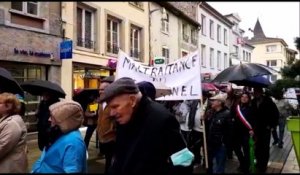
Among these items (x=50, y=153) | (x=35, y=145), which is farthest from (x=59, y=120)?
(x=35, y=145)

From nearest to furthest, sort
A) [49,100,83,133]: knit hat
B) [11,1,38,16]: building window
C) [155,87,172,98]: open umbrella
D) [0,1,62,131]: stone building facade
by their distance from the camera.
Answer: [11,1,38,16]: building window → [49,100,83,133]: knit hat → [155,87,172,98]: open umbrella → [0,1,62,131]: stone building facade

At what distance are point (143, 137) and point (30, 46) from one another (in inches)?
444

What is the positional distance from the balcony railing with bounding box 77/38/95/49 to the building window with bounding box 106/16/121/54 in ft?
3.91

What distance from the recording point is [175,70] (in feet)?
22.5

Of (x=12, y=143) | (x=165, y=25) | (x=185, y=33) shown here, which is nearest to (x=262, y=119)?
(x=12, y=143)

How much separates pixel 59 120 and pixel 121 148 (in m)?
1.01

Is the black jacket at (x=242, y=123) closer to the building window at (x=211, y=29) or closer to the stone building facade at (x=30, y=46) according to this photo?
the stone building facade at (x=30, y=46)

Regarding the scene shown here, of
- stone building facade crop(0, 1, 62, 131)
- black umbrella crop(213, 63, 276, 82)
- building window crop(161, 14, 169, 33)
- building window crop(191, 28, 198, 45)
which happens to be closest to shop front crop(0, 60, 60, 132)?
stone building facade crop(0, 1, 62, 131)

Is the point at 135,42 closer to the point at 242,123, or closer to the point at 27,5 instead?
the point at 242,123

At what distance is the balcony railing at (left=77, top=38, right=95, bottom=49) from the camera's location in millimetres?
15439

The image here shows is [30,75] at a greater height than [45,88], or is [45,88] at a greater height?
[30,75]

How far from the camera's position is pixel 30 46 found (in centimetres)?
1255

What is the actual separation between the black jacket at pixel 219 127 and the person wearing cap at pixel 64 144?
12.2 ft

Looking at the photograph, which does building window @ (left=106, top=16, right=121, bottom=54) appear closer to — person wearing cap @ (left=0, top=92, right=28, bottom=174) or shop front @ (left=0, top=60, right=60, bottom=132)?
shop front @ (left=0, top=60, right=60, bottom=132)
